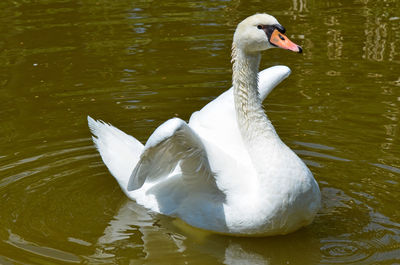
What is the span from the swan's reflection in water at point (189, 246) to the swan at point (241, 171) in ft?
0.46

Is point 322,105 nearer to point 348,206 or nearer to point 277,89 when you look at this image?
point 277,89

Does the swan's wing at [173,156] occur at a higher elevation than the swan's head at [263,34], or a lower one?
lower

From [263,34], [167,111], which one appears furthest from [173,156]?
[167,111]

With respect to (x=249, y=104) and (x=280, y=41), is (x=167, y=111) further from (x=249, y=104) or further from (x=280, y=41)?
(x=280, y=41)

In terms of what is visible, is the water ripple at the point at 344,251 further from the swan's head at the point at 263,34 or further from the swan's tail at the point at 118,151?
the swan's tail at the point at 118,151

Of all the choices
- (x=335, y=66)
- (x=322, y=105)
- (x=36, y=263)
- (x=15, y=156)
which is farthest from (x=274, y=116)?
(x=36, y=263)

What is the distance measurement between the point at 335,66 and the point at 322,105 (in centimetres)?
172

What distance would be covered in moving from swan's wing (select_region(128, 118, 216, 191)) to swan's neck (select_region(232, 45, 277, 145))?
49cm

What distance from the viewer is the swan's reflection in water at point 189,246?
6.83 metres

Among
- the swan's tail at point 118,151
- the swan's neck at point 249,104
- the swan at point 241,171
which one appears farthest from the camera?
the swan's tail at point 118,151

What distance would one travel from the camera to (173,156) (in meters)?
6.84

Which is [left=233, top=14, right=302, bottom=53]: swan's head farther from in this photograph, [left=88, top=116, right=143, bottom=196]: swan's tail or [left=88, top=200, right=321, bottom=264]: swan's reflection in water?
[left=88, top=116, right=143, bottom=196]: swan's tail

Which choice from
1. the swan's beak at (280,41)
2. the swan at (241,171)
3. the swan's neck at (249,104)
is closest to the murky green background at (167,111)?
the swan at (241,171)

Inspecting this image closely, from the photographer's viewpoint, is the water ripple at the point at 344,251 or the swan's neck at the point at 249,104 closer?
the water ripple at the point at 344,251
